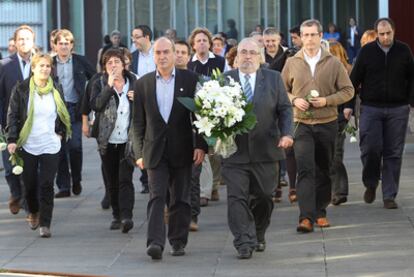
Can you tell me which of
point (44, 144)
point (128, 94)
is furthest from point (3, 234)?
point (128, 94)

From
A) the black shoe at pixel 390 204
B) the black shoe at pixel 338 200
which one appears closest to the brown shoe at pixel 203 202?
the black shoe at pixel 338 200

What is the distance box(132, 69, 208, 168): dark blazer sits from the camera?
10141mm

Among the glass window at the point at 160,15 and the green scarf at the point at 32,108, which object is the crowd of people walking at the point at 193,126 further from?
the glass window at the point at 160,15

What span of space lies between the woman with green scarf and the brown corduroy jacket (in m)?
2.34

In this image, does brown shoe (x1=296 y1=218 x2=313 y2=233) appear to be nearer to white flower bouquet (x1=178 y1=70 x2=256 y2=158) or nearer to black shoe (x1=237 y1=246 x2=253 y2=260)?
black shoe (x1=237 y1=246 x2=253 y2=260)

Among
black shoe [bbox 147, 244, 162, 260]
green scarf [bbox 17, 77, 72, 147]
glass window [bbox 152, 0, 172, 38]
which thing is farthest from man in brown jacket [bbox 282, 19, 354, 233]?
glass window [bbox 152, 0, 172, 38]

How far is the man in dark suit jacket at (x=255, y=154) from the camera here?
393 inches

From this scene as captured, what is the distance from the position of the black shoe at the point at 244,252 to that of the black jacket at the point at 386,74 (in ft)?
10.8

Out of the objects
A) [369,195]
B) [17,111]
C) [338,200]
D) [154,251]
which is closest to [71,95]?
[17,111]

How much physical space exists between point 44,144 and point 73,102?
9.50ft

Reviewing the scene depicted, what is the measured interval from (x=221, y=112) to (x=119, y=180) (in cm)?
235

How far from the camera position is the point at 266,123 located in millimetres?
10148

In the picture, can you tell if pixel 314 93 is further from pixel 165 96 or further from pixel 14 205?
pixel 14 205

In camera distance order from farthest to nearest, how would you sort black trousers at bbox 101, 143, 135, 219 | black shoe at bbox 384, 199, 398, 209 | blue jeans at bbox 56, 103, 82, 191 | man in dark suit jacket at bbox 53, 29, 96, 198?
blue jeans at bbox 56, 103, 82, 191 < man in dark suit jacket at bbox 53, 29, 96, 198 < black shoe at bbox 384, 199, 398, 209 < black trousers at bbox 101, 143, 135, 219
